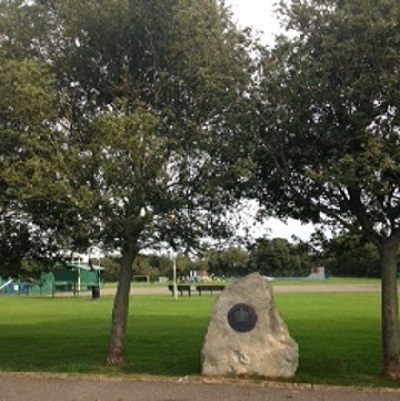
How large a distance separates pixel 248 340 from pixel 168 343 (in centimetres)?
590

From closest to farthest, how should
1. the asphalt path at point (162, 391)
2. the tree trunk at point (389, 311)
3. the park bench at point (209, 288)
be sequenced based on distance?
the asphalt path at point (162, 391) < the tree trunk at point (389, 311) < the park bench at point (209, 288)

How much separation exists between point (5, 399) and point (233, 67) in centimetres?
742

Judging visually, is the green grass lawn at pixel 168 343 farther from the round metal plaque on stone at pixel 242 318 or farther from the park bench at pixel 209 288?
the park bench at pixel 209 288

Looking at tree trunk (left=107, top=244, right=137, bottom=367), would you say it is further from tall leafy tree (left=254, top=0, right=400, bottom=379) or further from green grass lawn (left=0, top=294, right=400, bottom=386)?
tall leafy tree (left=254, top=0, right=400, bottom=379)

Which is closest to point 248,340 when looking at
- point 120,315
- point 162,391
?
point 162,391

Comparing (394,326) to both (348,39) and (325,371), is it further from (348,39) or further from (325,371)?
(348,39)

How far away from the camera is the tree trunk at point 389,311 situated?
40.5ft

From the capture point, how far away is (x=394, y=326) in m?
12.4

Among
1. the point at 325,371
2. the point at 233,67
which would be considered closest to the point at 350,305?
the point at 325,371

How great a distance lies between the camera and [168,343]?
57.5 ft

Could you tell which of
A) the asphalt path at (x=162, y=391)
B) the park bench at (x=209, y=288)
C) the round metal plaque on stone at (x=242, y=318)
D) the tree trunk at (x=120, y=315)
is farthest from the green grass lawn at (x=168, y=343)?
the park bench at (x=209, y=288)

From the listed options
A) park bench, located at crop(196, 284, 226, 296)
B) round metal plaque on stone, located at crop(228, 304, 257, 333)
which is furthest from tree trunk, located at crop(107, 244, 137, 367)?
park bench, located at crop(196, 284, 226, 296)

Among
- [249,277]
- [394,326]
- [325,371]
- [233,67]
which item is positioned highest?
[233,67]

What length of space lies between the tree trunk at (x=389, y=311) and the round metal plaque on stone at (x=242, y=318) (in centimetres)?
263
